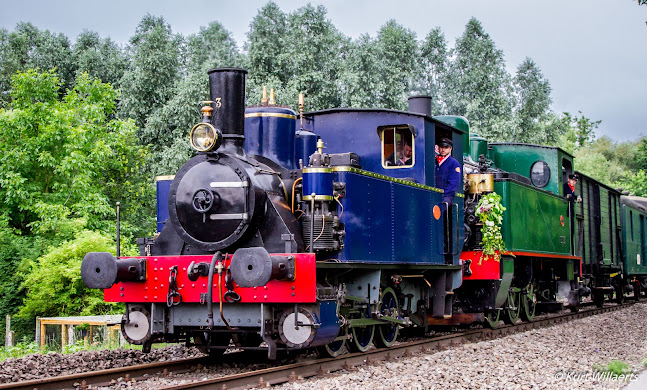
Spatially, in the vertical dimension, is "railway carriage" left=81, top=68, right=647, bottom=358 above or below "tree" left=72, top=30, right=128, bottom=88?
below

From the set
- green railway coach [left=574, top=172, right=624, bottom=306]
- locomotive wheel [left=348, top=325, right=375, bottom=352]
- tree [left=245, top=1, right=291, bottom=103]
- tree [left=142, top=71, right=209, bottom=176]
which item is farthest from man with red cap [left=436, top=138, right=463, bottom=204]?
tree [left=245, top=1, right=291, bottom=103]

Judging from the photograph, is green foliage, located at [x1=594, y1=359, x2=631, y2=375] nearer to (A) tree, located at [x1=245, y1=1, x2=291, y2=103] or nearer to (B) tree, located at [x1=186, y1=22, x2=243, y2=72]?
(A) tree, located at [x1=245, y1=1, x2=291, y2=103]

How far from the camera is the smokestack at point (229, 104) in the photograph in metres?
7.91

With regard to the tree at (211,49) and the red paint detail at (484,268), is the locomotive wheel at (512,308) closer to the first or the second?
the red paint detail at (484,268)

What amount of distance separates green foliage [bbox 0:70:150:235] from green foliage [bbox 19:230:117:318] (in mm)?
3378

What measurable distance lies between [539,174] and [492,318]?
3.66m

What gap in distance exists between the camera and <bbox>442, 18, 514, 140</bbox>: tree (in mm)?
32312

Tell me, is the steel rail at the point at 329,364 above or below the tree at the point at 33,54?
below

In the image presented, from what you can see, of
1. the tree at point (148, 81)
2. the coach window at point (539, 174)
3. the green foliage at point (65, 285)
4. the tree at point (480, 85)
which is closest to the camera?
the coach window at point (539, 174)

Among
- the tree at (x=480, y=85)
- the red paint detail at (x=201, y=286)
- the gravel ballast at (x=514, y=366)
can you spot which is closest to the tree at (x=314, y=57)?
the tree at (x=480, y=85)

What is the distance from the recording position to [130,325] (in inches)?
311

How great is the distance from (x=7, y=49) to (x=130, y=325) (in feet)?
124

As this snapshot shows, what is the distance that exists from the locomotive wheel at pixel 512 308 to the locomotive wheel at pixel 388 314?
13.7ft

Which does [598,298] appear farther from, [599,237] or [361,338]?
[361,338]
